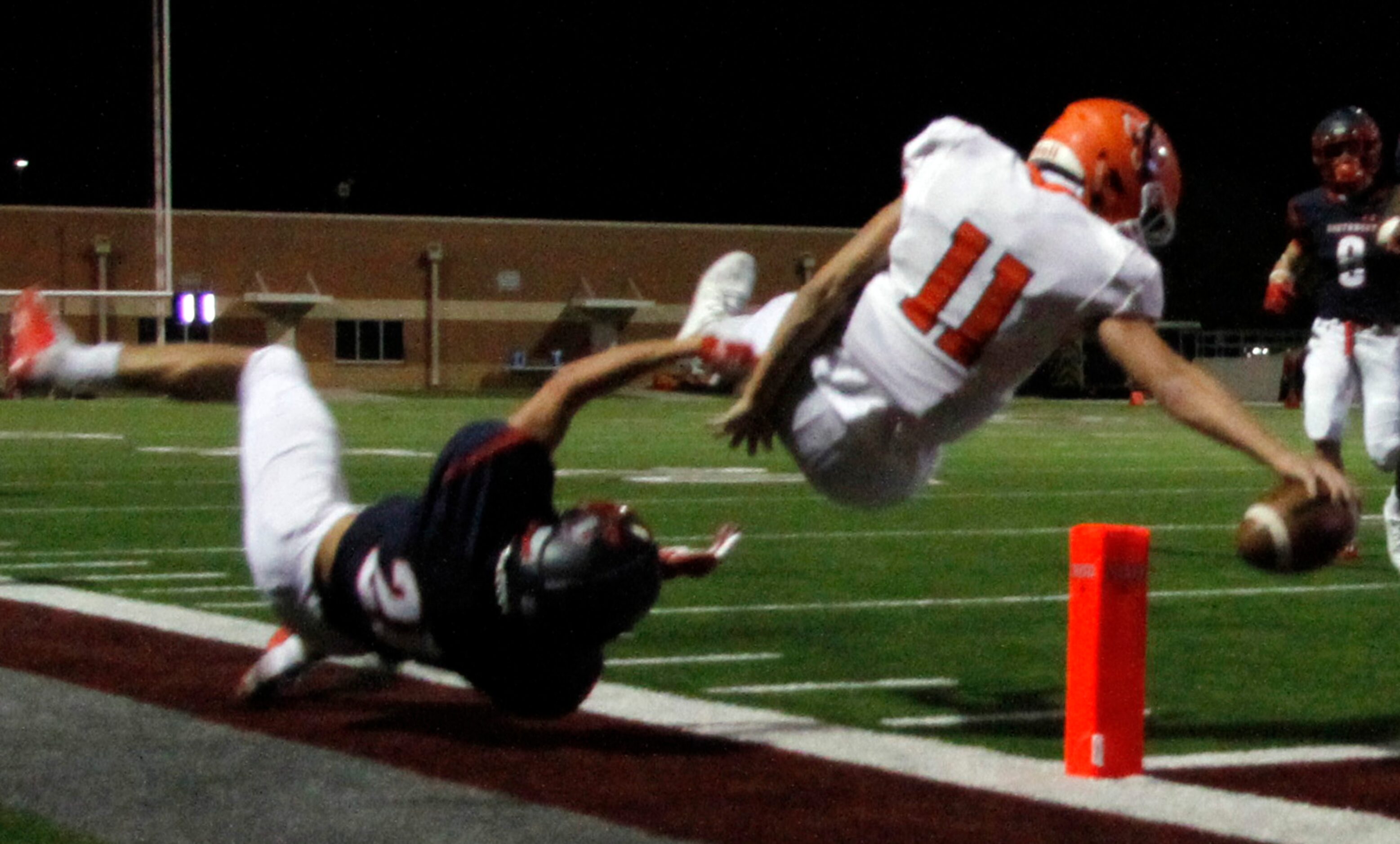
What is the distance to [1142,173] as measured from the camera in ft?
16.7

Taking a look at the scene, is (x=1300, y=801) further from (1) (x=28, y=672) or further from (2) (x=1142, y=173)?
(1) (x=28, y=672)

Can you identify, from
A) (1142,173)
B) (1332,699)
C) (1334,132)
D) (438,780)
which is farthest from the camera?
(1334,132)

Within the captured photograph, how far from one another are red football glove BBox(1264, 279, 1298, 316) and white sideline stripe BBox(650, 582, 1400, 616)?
1.28 meters

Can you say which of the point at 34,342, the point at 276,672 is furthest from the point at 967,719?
the point at 34,342

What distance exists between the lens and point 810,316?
5.17 m

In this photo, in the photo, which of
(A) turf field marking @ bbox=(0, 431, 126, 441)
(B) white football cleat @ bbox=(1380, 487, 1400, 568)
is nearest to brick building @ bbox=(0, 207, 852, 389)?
(A) turf field marking @ bbox=(0, 431, 126, 441)

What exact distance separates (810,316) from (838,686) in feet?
4.57

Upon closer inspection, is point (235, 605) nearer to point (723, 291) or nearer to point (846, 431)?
point (723, 291)

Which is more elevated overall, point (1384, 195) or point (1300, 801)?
point (1384, 195)

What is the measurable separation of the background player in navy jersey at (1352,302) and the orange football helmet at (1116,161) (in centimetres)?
367

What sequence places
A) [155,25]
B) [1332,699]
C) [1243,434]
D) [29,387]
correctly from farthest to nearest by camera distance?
[155,25]
[29,387]
[1332,699]
[1243,434]

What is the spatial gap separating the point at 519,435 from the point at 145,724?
1.33 m

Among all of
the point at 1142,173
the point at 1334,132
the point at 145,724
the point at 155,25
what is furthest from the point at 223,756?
the point at 155,25

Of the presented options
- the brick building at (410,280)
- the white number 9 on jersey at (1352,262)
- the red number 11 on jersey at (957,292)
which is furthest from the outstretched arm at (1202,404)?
the brick building at (410,280)
